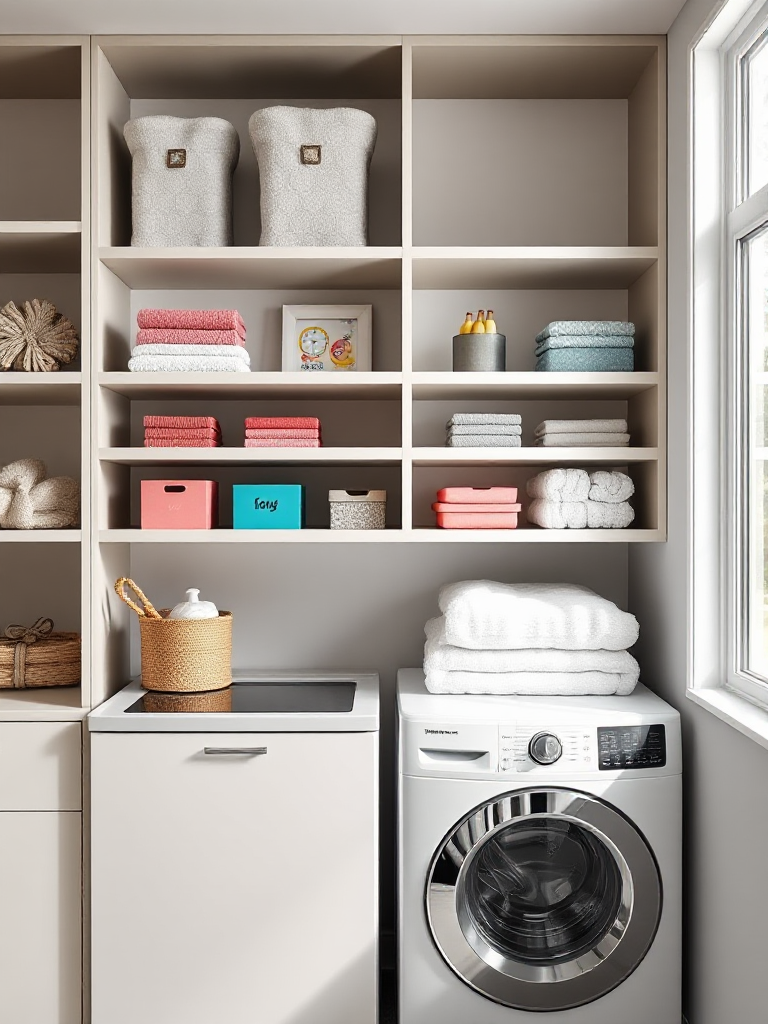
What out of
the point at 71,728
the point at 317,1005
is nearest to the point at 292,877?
the point at 317,1005

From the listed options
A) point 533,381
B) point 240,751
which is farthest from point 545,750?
point 533,381

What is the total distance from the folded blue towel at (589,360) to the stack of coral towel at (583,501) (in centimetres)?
27

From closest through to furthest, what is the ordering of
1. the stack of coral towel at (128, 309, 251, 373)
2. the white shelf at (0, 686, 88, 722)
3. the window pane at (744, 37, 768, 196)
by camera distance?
the window pane at (744, 37, 768, 196) < the white shelf at (0, 686, 88, 722) < the stack of coral towel at (128, 309, 251, 373)

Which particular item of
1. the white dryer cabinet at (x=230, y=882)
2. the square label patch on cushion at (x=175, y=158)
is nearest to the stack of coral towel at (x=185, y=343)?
the square label patch on cushion at (x=175, y=158)

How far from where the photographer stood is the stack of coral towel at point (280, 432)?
225cm

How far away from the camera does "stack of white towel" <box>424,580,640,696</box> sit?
7.19 ft

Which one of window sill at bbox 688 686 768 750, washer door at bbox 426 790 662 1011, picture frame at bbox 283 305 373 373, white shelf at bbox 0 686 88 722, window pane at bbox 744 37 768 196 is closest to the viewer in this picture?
window sill at bbox 688 686 768 750

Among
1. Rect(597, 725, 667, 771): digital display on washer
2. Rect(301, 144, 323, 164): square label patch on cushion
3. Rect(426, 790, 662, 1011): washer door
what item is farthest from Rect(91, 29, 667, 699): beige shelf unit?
Rect(426, 790, 662, 1011): washer door

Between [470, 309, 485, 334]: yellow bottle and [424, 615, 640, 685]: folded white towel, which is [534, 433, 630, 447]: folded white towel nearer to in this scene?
[470, 309, 485, 334]: yellow bottle

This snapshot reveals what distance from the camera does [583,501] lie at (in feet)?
7.47

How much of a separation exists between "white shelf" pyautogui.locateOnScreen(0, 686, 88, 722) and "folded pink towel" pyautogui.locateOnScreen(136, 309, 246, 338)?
3.25 feet

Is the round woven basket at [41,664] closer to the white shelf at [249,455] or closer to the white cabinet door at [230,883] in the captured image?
the white cabinet door at [230,883]

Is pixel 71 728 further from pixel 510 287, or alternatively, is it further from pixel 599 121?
pixel 599 121

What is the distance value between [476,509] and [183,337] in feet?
2.91
